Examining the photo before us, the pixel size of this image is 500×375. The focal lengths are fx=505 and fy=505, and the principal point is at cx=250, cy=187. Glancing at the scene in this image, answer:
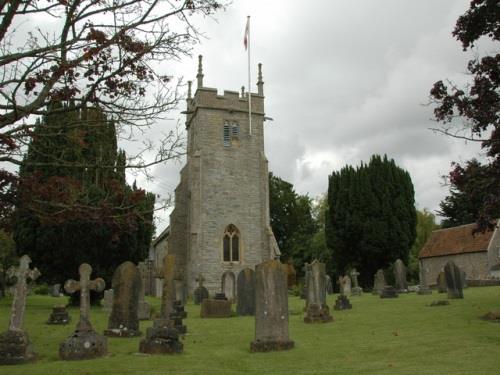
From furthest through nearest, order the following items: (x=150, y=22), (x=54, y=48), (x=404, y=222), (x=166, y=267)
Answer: (x=404, y=222), (x=166, y=267), (x=150, y=22), (x=54, y=48)

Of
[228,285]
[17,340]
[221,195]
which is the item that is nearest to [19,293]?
[17,340]

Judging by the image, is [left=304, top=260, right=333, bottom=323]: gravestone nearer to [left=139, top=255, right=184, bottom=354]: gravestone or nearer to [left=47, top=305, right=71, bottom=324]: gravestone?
[left=139, top=255, right=184, bottom=354]: gravestone

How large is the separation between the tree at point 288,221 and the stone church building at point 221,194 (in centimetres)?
1450

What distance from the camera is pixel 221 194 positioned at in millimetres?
31953

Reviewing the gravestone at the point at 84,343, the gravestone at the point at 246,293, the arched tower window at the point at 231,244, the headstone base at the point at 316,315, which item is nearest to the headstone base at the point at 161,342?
the gravestone at the point at 84,343

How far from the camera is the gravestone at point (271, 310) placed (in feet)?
28.2

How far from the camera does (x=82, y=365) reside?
24.3 ft

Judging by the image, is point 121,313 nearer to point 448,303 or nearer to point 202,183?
point 448,303

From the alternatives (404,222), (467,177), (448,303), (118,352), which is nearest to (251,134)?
(404,222)

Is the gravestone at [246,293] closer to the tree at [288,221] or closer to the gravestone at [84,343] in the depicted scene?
the gravestone at [84,343]

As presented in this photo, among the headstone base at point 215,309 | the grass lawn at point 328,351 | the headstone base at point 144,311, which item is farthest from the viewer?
the headstone base at point 215,309

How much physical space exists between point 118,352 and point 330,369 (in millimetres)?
3806

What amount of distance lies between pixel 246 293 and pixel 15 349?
879 cm

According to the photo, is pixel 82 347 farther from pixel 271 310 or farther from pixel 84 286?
pixel 271 310
